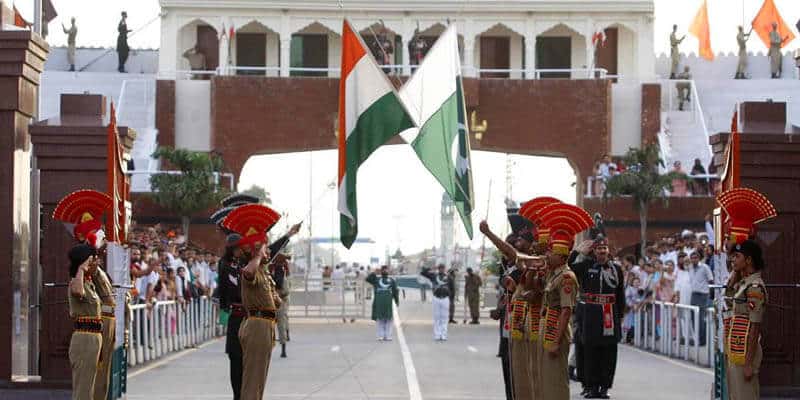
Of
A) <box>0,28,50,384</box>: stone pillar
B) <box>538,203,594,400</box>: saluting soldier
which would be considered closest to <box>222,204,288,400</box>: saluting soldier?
<box>538,203,594,400</box>: saluting soldier

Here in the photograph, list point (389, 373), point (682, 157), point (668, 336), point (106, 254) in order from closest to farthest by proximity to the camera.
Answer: point (106, 254)
point (389, 373)
point (668, 336)
point (682, 157)

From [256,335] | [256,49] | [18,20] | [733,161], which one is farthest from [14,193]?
[256,49]

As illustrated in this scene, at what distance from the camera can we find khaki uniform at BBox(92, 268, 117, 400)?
50.3ft

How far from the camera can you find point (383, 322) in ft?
113

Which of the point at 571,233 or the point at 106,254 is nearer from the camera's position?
the point at 571,233

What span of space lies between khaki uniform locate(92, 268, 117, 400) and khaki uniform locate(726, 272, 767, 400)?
19.5 feet

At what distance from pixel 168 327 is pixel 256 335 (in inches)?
565

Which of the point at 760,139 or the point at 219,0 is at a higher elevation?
the point at 219,0

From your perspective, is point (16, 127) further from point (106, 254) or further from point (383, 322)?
point (383, 322)

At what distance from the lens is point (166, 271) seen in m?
30.2

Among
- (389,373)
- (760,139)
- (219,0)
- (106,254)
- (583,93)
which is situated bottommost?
(389,373)

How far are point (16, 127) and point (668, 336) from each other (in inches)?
596

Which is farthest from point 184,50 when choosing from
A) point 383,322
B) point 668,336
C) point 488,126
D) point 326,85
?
point 668,336

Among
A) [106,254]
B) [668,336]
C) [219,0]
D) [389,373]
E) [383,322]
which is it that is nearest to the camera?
[106,254]
